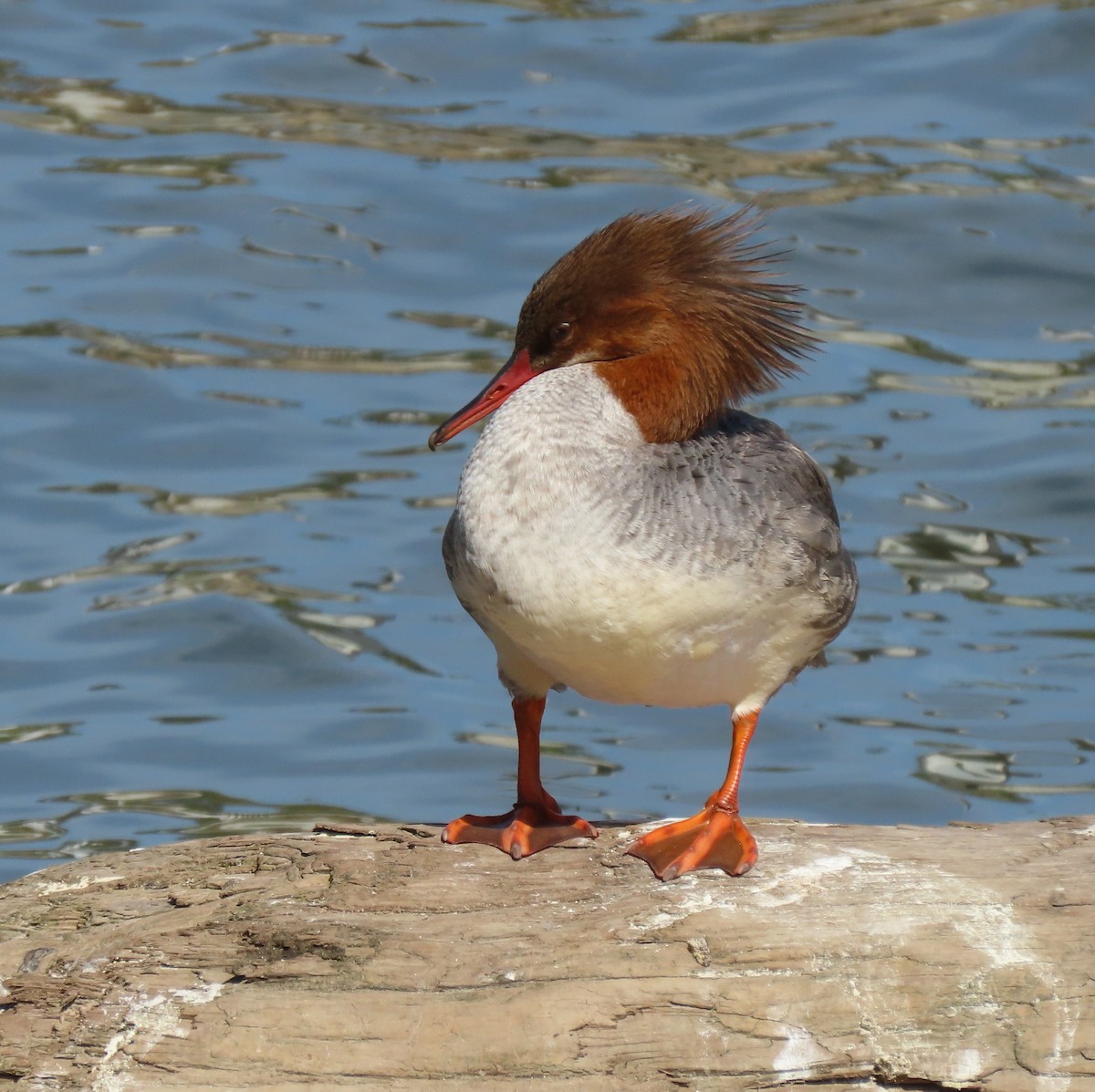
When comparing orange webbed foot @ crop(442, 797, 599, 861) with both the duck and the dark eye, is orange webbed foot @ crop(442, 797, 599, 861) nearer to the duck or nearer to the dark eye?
the duck

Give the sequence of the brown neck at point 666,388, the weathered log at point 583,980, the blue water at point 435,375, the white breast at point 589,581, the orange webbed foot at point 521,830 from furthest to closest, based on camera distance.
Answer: the blue water at point 435,375
the brown neck at point 666,388
the orange webbed foot at point 521,830
the white breast at point 589,581
the weathered log at point 583,980

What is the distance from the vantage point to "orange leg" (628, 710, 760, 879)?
386 cm

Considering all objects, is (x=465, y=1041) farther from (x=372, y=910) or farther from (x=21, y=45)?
(x=21, y=45)

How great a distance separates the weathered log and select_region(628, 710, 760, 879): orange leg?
5 centimetres

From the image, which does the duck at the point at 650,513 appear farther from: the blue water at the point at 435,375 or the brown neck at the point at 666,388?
the blue water at the point at 435,375

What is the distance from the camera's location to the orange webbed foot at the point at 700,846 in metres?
3.86

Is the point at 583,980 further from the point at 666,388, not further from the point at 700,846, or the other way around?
the point at 666,388

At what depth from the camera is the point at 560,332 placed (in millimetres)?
4246

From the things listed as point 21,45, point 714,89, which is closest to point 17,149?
point 21,45

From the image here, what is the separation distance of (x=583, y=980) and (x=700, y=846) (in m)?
0.50

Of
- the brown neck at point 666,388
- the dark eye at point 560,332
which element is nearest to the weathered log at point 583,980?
the brown neck at point 666,388

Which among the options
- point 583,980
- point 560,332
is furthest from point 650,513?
point 583,980

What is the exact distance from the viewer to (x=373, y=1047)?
3.46 meters

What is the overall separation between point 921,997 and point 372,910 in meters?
1.09
